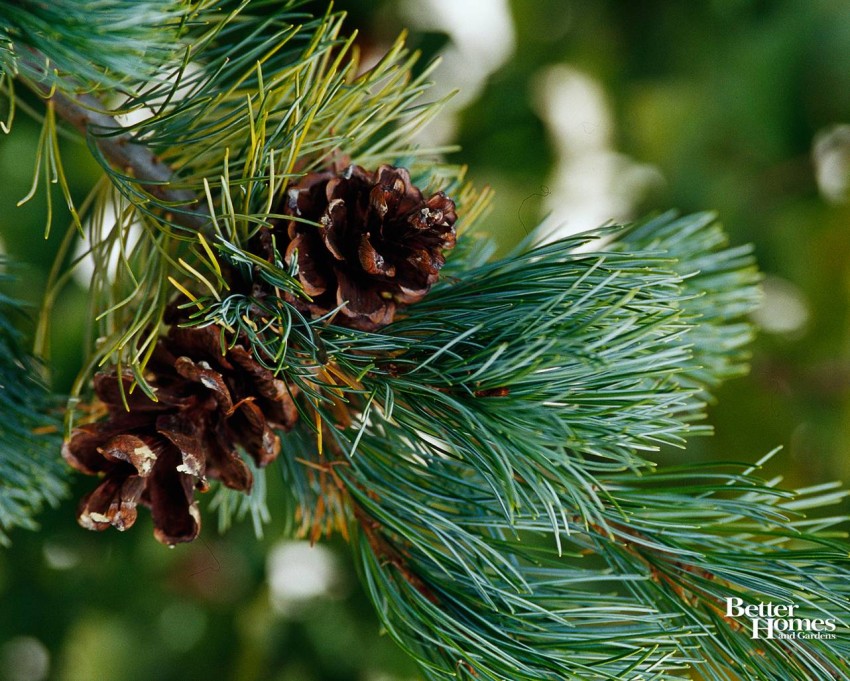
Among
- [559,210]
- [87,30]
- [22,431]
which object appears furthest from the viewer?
[559,210]

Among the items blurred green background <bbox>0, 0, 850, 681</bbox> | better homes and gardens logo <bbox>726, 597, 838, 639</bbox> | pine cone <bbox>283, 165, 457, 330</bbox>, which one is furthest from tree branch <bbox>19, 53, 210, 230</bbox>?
blurred green background <bbox>0, 0, 850, 681</bbox>

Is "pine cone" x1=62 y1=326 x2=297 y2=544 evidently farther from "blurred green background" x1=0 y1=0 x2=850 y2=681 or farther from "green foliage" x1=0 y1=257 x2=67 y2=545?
"blurred green background" x1=0 y1=0 x2=850 y2=681

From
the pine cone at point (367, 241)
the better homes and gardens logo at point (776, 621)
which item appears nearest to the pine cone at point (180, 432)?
the pine cone at point (367, 241)

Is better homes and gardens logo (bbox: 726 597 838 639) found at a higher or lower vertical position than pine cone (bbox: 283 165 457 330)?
lower

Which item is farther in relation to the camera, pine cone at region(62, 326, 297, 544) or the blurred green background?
the blurred green background

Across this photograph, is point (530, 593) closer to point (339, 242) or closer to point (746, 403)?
point (339, 242)

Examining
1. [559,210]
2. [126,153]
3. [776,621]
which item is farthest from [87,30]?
[559,210]

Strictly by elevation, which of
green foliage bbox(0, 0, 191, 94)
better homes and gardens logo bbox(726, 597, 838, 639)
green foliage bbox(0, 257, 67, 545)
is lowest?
green foliage bbox(0, 257, 67, 545)

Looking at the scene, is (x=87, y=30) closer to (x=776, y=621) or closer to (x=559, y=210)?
(x=776, y=621)
